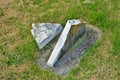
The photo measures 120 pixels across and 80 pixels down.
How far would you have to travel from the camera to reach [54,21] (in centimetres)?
786

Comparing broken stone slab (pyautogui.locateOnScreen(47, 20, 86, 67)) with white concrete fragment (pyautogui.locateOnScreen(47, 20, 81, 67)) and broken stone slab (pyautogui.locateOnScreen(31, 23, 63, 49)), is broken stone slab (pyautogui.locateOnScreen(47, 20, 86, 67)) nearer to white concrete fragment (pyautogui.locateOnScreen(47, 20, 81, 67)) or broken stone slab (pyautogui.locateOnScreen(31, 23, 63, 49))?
white concrete fragment (pyautogui.locateOnScreen(47, 20, 81, 67))

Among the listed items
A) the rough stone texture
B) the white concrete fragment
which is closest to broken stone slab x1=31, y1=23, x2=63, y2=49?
the rough stone texture

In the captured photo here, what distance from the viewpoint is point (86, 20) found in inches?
306

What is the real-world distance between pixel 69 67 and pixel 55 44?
79cm

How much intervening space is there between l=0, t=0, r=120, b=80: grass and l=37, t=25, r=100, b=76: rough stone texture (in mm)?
112

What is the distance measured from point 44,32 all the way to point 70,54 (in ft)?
2.59

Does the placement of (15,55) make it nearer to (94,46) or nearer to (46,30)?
(46,30)

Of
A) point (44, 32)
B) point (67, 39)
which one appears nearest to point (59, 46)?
point (67, 39)

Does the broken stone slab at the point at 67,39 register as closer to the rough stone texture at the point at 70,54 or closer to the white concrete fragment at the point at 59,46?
the white concrete fragment at the point at 59,46

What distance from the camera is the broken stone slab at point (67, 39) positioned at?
21.9 ft

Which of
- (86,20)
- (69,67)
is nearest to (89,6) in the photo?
(86,20)

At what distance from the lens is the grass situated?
6488mm

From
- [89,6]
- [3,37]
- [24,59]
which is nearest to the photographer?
[24,59]

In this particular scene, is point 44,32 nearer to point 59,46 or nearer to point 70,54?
point 59,46
